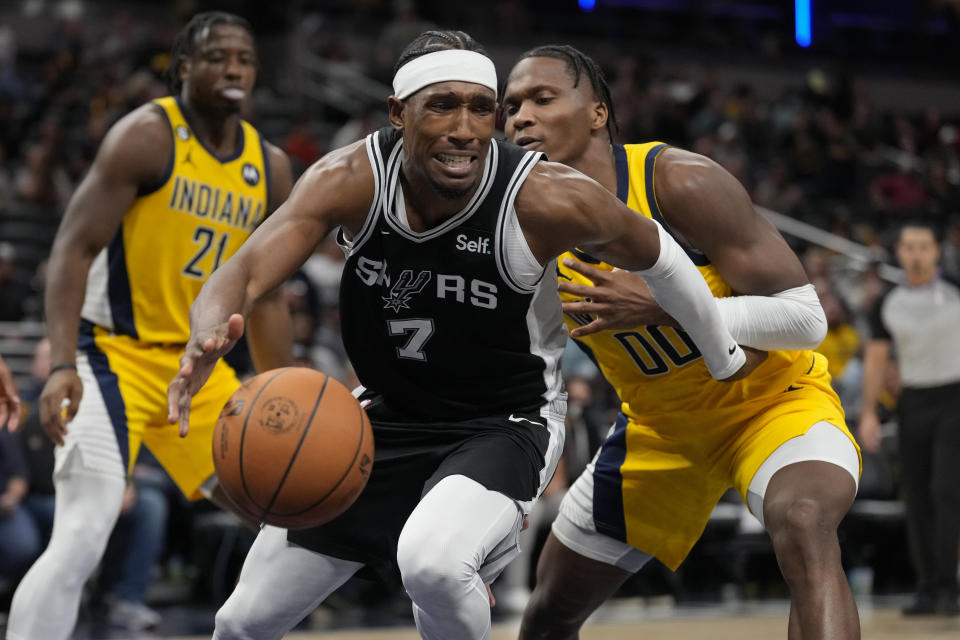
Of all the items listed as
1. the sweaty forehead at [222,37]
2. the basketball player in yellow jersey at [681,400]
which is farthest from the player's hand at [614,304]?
the sweaty forehead at [222,37]

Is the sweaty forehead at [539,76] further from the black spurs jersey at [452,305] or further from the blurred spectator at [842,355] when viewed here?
the blurred spectator at [842,355]

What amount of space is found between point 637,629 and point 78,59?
1023cm

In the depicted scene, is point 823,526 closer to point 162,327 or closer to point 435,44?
point 435,44

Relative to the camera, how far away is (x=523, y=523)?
3537 millimetres

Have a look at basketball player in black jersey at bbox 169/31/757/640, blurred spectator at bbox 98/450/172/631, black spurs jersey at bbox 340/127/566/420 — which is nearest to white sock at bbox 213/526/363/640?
basketball player in black jersey at bbox 169/31/757/640

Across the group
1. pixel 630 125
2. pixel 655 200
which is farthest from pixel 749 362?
pixel 630 125

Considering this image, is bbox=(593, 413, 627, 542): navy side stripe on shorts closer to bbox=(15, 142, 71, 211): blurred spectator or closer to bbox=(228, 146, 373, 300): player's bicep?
bbox=(228, 146, 373, 300): player's bicep

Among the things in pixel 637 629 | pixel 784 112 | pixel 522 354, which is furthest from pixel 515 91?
pixel 784 112

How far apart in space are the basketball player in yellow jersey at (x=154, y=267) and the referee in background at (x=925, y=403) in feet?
14.4

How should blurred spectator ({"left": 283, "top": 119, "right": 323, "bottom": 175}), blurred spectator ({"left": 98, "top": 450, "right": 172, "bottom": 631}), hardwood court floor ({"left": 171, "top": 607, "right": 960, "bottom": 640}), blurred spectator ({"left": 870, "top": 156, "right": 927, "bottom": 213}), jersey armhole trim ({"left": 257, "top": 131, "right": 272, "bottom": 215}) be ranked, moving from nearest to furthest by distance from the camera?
jersey armhole trim ({"left": 257, "top": 131, "right": 272, "bottom": 215}) → hardwood court floor ({"left": 171, "top": 607, "right": 960, "bottom": 640}) → blurred spectator ({"left": 98, "top": 450, "right": 172, "bottom": 631}) → blurred spectator ({"left": 283, "top": 119, "right": 323, "bottom": 175}) → blurred spectator ({"left": 870, "top": 156, "right": 927, "bottom": 213})

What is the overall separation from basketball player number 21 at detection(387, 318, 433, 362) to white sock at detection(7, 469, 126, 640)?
1.28 m

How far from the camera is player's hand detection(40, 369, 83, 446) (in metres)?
4.11

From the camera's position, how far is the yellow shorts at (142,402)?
170 inches

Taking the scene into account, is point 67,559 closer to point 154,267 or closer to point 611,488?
point 154,267
